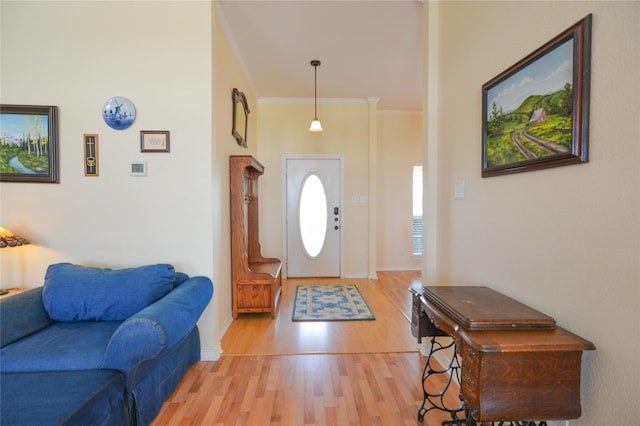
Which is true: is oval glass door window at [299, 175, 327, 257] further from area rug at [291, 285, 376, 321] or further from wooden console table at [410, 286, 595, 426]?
wooden console table at [410, 286, 595, 426]

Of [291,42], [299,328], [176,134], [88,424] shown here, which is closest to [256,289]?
[299,328]

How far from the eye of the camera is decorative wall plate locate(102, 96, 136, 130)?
220 cm

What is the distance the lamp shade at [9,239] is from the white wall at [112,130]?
0.13 meters

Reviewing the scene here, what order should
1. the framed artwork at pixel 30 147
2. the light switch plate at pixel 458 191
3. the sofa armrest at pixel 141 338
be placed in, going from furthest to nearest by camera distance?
the framed artwork at pixel 30 147 → the light switch plate at pixel 458 191 → the sofa armrest at pixel 141 338

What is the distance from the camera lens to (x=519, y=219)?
1423 millimetres

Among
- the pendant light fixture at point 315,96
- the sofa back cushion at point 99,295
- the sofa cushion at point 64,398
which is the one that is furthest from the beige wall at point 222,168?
the sofa cushion at point 64,398

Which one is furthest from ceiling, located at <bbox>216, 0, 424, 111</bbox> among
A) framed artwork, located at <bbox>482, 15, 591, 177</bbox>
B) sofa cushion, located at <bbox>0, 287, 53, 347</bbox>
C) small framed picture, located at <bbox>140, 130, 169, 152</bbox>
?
sofa cushion, located at <bbox>0, 287, 53, 347</bbox>

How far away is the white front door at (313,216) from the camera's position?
4.75 meters

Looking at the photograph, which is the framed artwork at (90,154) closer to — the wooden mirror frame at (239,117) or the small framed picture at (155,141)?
the small framed picture at (155,141)

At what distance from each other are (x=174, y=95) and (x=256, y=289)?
1938 millimetres

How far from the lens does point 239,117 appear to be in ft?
11.1

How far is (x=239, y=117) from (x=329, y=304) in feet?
8.12

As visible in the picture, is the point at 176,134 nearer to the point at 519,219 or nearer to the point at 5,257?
the point at 5,257

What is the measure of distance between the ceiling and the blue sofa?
2384mm
